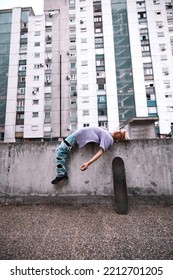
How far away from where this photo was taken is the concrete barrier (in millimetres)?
2752

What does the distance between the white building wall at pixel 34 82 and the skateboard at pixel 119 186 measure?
2235 centimetres

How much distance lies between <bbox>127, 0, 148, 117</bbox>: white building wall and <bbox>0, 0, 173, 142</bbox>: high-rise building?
152 mm

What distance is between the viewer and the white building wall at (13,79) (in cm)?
2433

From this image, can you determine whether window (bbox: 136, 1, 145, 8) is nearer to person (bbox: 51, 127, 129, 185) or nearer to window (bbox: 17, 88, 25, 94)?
window (bbox: 17, 88, 25, 94)

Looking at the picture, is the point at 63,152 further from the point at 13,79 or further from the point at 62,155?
→ the point at 13,79

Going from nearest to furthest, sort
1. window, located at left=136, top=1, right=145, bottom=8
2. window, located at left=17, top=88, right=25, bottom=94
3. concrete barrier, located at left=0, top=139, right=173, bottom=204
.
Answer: concrete barrier, located at left=0, top=139, right=173, bottom=204 < window, located at left=17, top=88, right=25, bottom=94 < window, located at left=136, top=1, right=145, bottom=8

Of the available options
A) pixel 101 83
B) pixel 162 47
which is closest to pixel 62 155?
pixel 101 83

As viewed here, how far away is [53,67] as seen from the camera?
26516 millimetres

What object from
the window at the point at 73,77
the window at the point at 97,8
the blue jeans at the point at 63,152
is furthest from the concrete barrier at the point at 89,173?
the window at the point at 97,8

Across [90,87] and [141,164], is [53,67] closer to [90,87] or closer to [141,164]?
[90,87]

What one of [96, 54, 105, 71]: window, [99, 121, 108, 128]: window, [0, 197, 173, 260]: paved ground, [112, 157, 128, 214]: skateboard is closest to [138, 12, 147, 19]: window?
[96, 54, 105, 71]: window

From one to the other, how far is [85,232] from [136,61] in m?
28.6

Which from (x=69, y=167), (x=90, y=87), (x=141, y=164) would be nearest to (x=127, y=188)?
(x=141, y=164)

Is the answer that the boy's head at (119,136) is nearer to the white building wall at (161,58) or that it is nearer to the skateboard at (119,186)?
the skateboard at (119,186)
